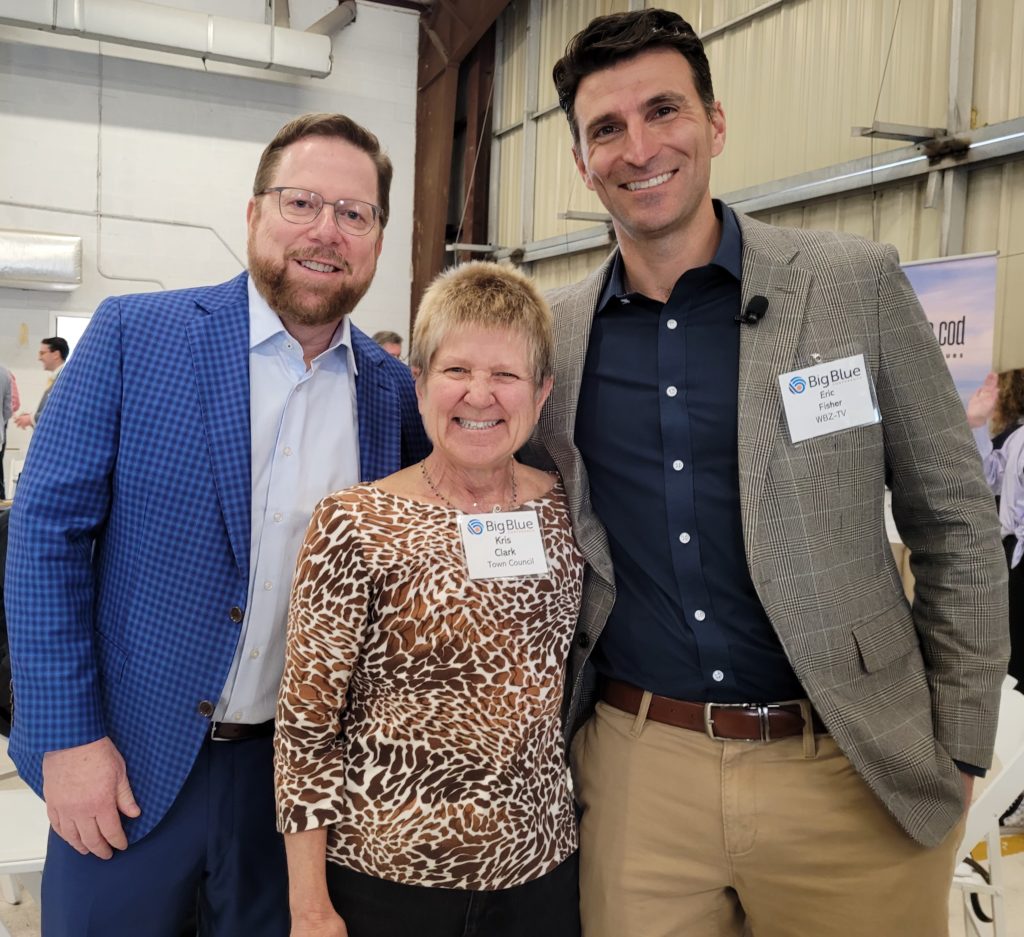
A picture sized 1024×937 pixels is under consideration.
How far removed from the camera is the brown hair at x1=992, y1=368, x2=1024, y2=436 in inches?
182

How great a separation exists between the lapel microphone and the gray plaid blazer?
2cm

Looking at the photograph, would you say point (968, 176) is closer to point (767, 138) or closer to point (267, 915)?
point (767, 138)

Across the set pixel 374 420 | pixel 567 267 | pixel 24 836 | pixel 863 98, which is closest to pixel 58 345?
pixel 567 267

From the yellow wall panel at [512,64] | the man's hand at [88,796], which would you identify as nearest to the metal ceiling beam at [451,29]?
the yellow wall panel at [512,64]

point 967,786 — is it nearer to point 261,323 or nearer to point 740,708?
point 740,708

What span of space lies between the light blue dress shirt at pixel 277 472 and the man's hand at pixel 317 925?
1.23 feet

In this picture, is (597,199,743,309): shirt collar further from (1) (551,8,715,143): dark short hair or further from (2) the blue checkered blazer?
(2) the blue checkered blazer

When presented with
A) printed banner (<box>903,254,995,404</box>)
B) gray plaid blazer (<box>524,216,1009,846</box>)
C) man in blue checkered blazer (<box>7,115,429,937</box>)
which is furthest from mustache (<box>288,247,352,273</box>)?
printed banner (<box>903,254,995,404</box>)

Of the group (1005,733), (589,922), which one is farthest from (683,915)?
(1005,733)

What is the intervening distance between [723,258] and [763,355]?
0.20m

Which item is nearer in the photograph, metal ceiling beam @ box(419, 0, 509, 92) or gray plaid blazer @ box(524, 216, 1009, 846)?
gray plaid blazer @ box(524, 216, 1009, 846)

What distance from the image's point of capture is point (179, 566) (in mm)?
1580

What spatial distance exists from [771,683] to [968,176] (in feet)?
15.9

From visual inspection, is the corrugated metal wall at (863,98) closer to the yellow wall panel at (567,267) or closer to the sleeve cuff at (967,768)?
the yellow wall panel at (567,267)
